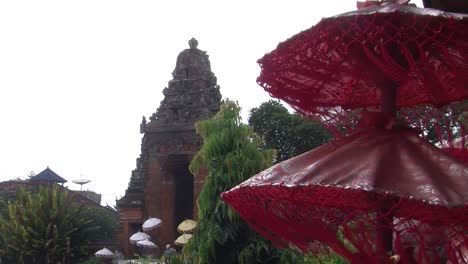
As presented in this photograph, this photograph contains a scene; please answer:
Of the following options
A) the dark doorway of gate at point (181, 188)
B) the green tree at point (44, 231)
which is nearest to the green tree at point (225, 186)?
the green tree at point (44, 231)

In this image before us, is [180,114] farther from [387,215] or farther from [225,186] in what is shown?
[387,215]

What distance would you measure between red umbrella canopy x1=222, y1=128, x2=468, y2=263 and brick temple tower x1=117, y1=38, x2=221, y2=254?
578 inches

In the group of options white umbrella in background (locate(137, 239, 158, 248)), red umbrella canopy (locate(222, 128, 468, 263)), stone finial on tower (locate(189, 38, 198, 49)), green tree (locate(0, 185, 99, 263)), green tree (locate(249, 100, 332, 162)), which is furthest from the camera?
green tree (locate(249, 100, 332, 162))

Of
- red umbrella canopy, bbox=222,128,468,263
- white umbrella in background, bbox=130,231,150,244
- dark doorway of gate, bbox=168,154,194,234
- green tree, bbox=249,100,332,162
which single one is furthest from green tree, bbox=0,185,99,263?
green tree, bbox=249,100,332,162

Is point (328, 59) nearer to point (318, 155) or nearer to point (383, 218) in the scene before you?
point (318, 155)

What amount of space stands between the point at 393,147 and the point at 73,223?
12.5 m

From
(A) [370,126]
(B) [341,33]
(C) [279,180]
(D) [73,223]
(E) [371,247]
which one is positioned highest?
(D) [73,223]

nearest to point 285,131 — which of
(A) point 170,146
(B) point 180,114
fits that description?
(B) point 180,114

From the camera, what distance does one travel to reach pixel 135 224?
17.7 m

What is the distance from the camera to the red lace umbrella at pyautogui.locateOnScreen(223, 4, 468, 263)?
73.5 inches

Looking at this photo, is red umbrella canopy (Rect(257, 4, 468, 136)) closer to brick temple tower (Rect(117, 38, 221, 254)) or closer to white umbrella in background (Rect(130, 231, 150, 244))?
white umbrella in background (Rect(130, 231, 150, 244))

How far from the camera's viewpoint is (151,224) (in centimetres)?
1617

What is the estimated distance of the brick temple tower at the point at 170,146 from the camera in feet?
56.3

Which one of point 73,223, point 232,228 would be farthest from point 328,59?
point 73,223
